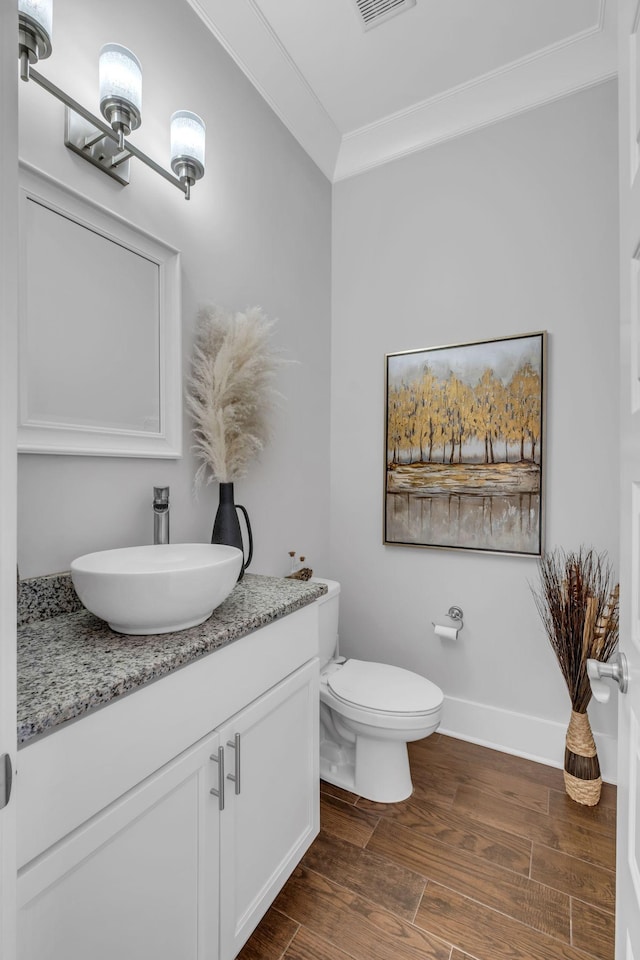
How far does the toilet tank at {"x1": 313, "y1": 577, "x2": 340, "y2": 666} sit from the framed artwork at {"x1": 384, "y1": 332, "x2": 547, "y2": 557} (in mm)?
459

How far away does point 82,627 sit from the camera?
1053 mm

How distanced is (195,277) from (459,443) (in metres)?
1.28

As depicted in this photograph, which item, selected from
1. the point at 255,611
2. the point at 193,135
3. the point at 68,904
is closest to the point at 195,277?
the point at 193,135

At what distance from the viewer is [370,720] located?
5.31 feet

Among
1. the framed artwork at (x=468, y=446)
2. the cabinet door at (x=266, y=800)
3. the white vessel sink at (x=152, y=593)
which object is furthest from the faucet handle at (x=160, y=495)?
the framed artwork at (x=468, y=446)

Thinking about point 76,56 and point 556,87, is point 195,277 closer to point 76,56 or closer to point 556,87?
point 76,56

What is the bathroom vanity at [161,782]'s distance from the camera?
0.70 meters

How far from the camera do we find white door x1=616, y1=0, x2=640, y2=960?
2.37ft

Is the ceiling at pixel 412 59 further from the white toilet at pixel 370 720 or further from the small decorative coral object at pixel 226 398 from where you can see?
the white toilet at pixel 370 720

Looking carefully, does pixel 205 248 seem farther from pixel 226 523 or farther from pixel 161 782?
pixel 161 782

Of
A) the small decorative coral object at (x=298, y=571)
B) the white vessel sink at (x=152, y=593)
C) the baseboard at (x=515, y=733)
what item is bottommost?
the baseboard at (x=515, y=733)

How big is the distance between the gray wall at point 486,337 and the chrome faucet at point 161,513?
4.01ft

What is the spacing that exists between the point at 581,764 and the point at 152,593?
1.74 meters

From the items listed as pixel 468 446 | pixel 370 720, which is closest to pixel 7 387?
pixel 370 720
